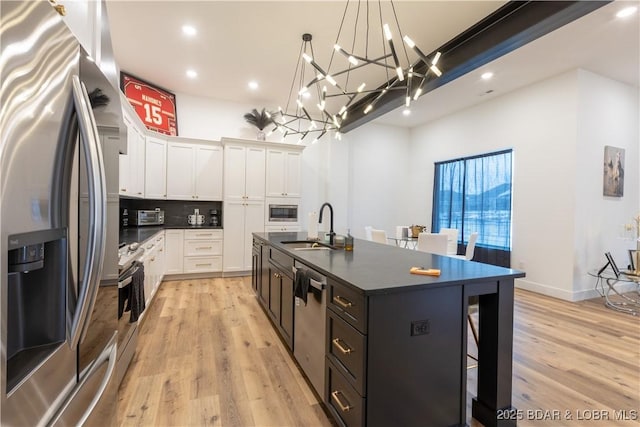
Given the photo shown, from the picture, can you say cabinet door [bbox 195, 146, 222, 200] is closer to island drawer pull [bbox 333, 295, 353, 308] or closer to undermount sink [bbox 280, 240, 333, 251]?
undermount sink [bbox 280, 240, 333, 251]

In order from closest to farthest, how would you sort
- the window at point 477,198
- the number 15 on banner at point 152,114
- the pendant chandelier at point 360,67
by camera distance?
the pendant chandelier at point 360,67 < the number 15 on banner at point 152,114 < the window at point 477,198

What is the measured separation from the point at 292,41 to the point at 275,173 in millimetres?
2395

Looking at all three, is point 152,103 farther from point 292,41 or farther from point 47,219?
point 47,219

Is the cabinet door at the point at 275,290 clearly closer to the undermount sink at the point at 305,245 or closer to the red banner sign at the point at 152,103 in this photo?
the undermount sink at the point at 305,245

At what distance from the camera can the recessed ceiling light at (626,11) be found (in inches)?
118

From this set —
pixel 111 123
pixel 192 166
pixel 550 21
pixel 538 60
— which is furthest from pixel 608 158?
pixel 192 166

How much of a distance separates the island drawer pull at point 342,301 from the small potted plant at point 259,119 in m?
4.63

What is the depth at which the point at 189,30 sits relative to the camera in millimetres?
3551

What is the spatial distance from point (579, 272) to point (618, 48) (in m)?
3.00

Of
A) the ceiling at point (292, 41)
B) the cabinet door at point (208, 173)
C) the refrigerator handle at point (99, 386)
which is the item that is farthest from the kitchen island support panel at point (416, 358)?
the cabinet door at point (208, 173)

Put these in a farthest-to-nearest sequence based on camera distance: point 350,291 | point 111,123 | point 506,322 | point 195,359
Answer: point 195,359
point 506,322
point 350,291
point 111,123

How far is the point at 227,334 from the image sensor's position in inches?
116

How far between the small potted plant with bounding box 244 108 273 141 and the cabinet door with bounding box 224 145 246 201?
0.55 meters

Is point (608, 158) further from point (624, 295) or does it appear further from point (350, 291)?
point (350, 291)
